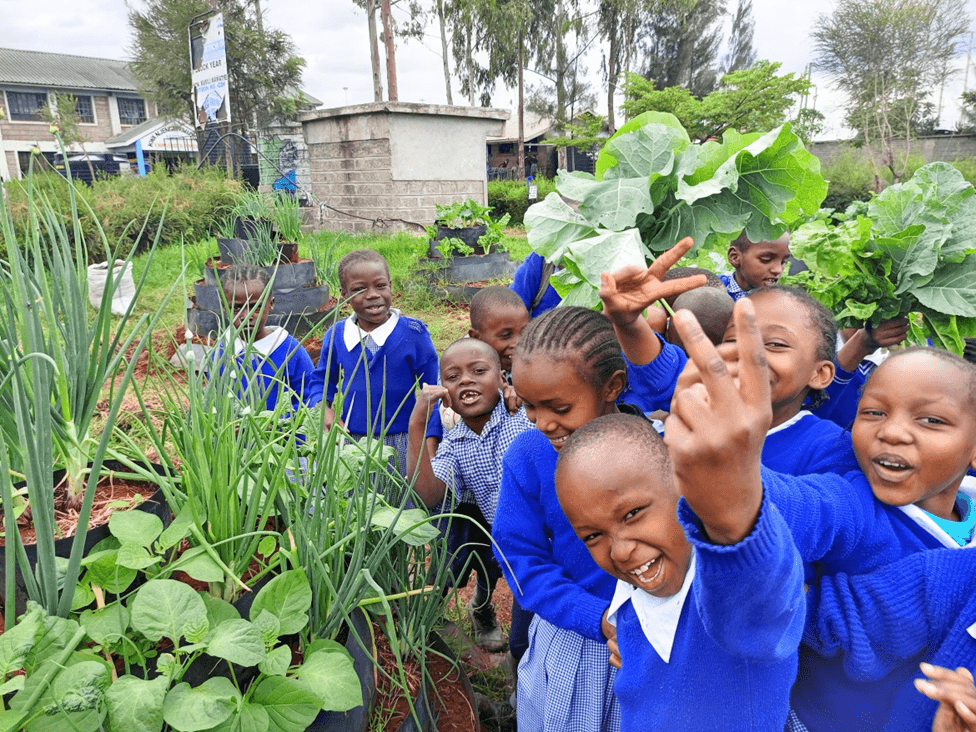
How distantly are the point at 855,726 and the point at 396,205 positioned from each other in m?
10.8

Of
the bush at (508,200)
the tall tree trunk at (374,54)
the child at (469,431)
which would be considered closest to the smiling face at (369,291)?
the child at (469,431)

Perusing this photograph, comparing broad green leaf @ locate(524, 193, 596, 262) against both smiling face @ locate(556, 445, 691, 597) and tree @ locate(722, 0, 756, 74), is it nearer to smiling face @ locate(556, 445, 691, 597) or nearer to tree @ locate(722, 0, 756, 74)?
smiling face @ locate(556, 445, 691, 597)

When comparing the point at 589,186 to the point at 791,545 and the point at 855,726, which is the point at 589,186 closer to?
the point at 791,545

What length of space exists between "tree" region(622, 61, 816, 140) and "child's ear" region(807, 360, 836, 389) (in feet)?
74.3

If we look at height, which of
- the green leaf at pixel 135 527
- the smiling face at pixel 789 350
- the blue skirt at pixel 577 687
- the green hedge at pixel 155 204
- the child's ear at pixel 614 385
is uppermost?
the green hedge at pixel 155 204

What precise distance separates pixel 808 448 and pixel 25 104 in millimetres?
55393

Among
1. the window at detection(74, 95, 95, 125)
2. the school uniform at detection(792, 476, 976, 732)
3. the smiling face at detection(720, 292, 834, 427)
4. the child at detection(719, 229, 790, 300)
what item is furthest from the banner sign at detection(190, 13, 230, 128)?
the window at detection(74, 95, 95, 125)

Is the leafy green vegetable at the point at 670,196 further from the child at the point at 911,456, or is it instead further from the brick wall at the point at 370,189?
the brick wall at the point at 370,189

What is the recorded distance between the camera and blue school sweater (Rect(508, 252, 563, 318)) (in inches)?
110

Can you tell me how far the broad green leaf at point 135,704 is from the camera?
914mm

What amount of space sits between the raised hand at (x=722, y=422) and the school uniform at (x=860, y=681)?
652 millimetres

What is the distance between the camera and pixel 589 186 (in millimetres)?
1491

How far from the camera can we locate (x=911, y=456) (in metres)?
1.15

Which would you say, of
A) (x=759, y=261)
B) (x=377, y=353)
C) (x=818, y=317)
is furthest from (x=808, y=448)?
(x=377, y=353)
